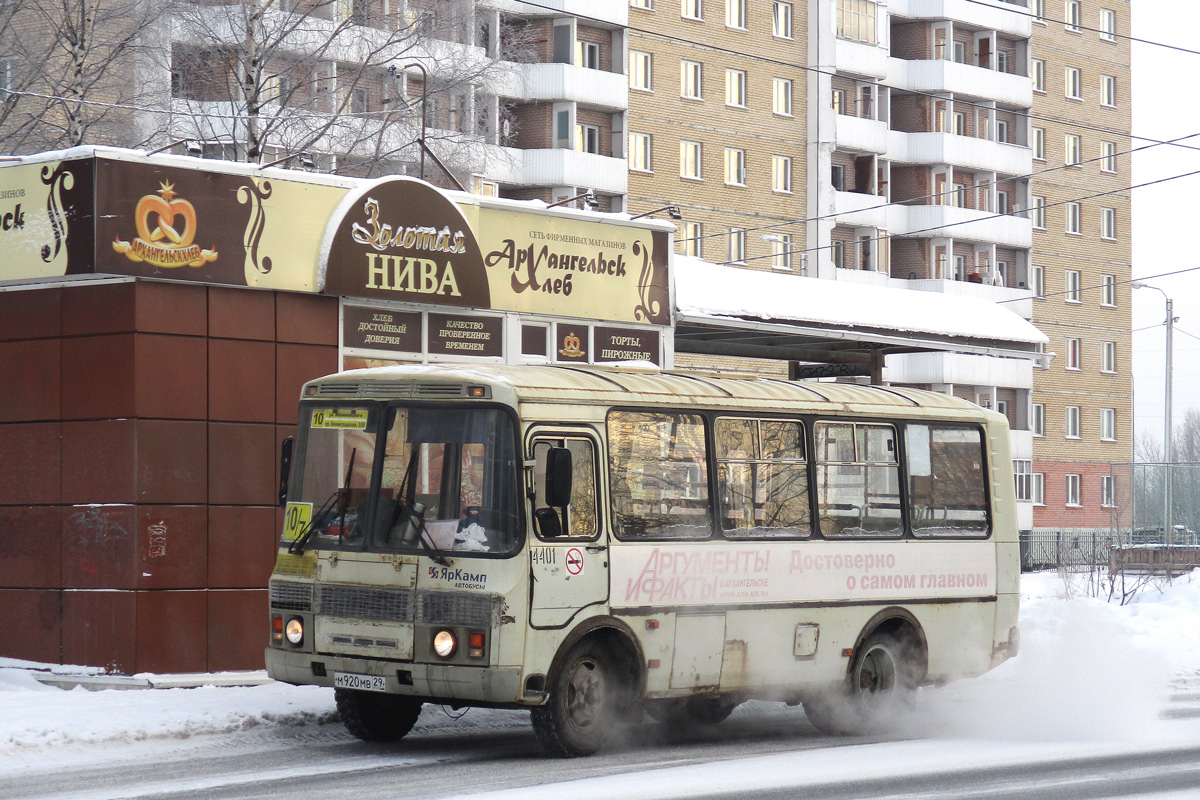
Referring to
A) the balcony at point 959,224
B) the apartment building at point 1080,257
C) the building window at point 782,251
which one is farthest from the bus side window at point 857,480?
the apartment building at point 1080,257

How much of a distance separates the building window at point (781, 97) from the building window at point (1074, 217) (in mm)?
16464

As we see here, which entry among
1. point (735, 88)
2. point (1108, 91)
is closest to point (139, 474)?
point (735, 88)

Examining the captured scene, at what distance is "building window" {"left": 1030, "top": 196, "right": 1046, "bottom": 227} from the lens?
66.6 meters

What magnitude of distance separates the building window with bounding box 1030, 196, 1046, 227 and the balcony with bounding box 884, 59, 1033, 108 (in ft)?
15.3

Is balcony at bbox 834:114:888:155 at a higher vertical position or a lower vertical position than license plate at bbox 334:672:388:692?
higher

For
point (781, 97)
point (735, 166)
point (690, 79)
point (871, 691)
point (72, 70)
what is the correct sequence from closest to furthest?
point (871, 691) < point (72, 70) < point (690, 79) < point (735, 166) < point (781, 97)

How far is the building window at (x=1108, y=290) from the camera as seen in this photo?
2761 inches

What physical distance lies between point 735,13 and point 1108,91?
21989mm

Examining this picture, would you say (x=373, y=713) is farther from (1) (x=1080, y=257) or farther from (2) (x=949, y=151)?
(1) (x=1080, y=257)

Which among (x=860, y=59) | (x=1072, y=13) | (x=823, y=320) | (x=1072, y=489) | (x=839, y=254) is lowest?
(x=1072, y=489)

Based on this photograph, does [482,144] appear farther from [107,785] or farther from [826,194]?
[826,194]

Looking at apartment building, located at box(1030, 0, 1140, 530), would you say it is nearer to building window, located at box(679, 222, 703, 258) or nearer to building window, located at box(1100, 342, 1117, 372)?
building window, located at box(1100, 342, 1117, 372)

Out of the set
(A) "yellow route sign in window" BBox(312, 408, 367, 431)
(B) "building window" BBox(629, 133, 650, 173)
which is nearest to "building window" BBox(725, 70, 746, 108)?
(B) "building window" BBox(629, 133, 650, 173)

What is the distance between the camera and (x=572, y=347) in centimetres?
1964
